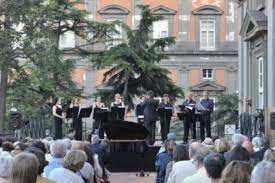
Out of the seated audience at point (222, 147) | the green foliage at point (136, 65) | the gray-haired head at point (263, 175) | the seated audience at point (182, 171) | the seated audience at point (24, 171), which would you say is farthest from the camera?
the green foliage at point (136, 65)

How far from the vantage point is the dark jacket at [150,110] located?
1992 centimetres

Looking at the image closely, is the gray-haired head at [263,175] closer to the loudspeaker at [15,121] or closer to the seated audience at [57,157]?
the seated audience at [57,157]

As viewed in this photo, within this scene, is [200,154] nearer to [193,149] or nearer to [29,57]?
[193,149]

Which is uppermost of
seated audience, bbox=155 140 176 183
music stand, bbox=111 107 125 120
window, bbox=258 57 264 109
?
window, bbox=258 57 264 109

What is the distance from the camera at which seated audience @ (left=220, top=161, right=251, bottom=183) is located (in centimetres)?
552

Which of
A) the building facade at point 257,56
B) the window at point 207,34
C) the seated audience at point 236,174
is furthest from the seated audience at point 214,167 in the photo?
the window at point 207,34

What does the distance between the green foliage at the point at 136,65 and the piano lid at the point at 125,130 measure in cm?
1603

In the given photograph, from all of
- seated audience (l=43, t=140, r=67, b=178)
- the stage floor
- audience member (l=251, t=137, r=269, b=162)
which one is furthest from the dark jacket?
seated audience (l=43, t=140, r=67, b=178)

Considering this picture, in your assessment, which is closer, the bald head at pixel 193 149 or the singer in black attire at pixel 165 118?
the bald head at pixel 193 149

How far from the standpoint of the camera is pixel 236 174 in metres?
Answer: 5.55

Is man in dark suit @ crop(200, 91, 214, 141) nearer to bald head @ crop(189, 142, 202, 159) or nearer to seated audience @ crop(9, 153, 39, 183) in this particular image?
bald head @ crop(189, 142, 202, 159)

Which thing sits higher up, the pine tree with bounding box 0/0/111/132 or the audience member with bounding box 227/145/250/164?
the pine tree with bounding box 0/0/111/132

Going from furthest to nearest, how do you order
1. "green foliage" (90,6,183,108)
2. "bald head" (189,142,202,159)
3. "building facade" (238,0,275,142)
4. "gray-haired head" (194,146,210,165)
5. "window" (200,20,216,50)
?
"window" (200,20,216,50)
"green foliage" (90,6,183,108)
"building facade" (238,0,275,142)
"bald head" (189,142,202,159)
"gray-haired head" (194,146,210,165)

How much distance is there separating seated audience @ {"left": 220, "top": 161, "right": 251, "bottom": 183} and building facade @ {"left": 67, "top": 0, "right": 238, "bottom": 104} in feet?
154
